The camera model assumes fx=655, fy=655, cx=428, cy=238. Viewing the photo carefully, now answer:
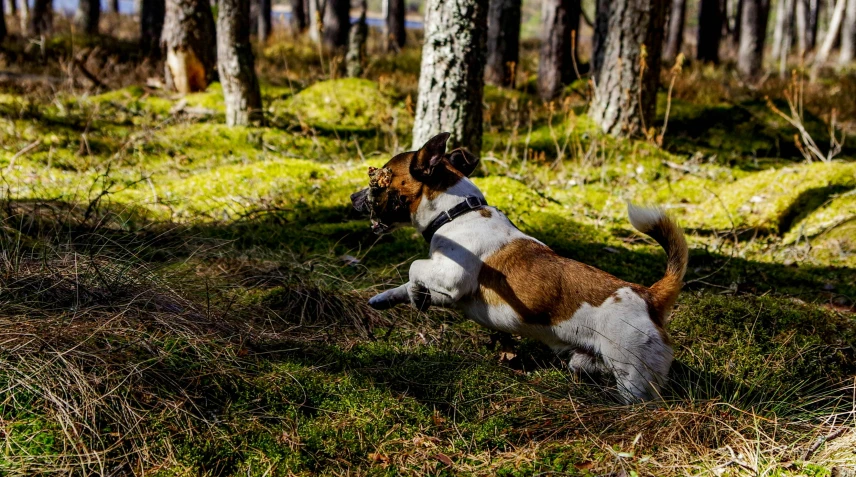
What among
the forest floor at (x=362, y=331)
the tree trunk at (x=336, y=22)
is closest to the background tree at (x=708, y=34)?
the tree trunk at (x=336, y=22)

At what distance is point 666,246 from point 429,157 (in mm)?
1407

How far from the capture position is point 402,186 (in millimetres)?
3883

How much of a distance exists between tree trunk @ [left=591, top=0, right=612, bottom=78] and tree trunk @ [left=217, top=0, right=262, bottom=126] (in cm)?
519

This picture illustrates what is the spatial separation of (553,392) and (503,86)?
405 inches

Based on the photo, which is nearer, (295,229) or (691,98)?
(295,229)

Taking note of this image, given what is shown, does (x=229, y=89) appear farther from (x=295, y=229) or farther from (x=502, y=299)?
(x=502, y=299)

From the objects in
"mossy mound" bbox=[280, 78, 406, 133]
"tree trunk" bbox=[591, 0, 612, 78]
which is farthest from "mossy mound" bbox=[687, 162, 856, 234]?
"mossy mound" bbox=[280, 78, 406, 133]

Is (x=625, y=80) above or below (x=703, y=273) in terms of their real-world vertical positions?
above

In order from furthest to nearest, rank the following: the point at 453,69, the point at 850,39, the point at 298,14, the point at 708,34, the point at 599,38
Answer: the point at 298,14, the point at 850,39, the point at 708,34, the point at 599,38, the point at 453,69

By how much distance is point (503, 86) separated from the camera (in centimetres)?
1295

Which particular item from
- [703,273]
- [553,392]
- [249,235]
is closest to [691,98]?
[703,273]

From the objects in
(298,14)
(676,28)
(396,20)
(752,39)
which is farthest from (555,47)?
(298,14)

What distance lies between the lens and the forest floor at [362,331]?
9.20 feet

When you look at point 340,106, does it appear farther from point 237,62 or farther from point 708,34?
point 708,34
